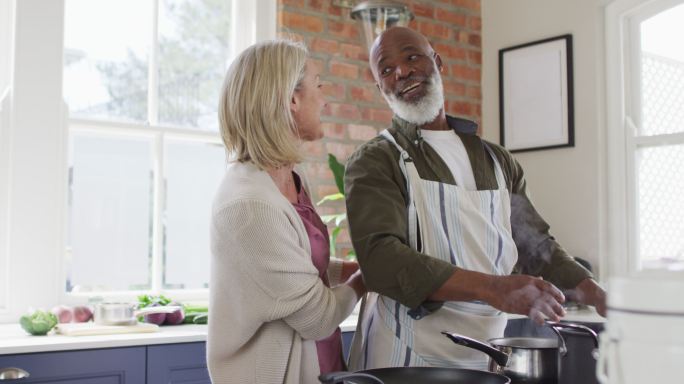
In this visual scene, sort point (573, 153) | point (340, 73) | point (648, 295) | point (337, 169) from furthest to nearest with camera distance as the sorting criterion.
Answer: point (573, 153), point (340, 73), point (337, 169), point (648, 295)

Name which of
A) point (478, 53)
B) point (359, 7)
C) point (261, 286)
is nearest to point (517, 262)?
point (261, 286)

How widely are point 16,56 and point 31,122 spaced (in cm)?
25

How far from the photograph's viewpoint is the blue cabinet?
2148 millimetres

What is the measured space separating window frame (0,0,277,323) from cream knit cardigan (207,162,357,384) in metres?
1.58

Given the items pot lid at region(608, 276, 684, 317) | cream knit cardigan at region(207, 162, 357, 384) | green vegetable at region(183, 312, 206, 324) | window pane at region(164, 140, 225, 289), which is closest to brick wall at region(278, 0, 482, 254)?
window pane at region(164, 140, 225, 289)

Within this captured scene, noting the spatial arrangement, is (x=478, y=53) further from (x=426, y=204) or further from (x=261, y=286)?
(x=261, y=286)

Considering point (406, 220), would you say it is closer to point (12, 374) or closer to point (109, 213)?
point (12, 374)

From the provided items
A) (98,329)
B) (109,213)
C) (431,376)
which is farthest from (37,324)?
(431,376)

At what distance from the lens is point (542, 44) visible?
3863mm

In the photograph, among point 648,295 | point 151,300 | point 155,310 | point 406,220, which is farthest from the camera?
point 151,300

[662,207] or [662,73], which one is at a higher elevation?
[662,73]

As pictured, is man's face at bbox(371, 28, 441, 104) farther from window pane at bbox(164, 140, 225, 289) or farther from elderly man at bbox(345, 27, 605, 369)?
window pane at bbox(164, 140, 225, 289)

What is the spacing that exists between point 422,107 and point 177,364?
Result: 120 centimetres

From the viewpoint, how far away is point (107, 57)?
307cm
